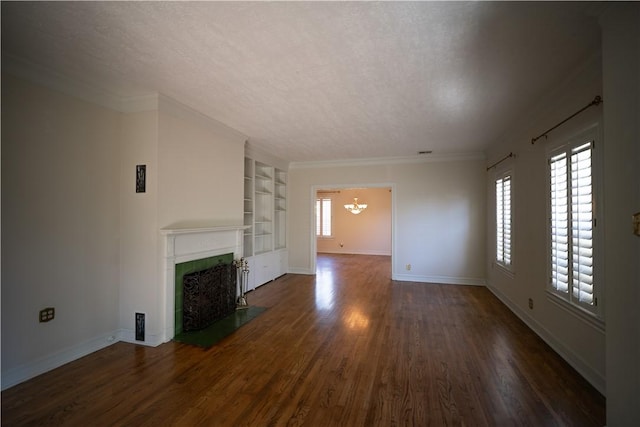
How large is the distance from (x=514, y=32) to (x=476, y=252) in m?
4.58

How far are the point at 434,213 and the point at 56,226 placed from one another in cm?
591

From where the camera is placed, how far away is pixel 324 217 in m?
10.9

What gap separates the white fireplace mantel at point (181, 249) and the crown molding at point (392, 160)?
10.4 ft

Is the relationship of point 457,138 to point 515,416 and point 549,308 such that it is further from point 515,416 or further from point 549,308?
point 515,416

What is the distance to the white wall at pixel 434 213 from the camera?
217 inches

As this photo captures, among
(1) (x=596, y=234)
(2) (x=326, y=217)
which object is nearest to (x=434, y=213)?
(1) (x=596, y=234)

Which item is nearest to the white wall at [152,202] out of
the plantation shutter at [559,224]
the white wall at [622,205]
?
the white wall at [622,205]

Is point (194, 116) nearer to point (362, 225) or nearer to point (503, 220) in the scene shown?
point (503, 220)

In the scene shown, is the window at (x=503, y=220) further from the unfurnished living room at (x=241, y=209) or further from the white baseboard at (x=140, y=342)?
the white baseboard at (x=140, y=342)

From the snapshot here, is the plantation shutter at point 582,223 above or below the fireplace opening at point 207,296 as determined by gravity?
above

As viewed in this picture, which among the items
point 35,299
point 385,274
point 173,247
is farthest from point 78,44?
point 385,274

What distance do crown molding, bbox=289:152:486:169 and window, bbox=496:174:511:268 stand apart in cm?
105

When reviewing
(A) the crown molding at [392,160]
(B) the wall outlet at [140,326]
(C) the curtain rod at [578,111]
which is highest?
(A) the crown molding at [392,160]

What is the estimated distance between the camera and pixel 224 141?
3939 mm
